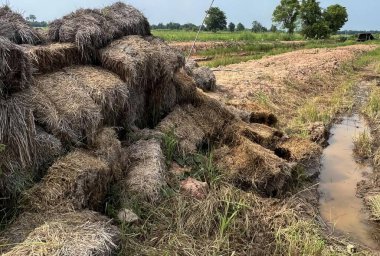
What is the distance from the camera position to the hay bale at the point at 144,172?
4.87m

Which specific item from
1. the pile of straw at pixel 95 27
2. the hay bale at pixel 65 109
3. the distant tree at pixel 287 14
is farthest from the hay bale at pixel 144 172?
the distant tree at pixel 287 14

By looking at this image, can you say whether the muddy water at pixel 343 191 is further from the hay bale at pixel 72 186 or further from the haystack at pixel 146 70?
the hay bale at pixel 72 186

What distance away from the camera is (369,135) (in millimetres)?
9805

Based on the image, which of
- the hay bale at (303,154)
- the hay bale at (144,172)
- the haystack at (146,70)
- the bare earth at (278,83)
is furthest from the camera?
the bare earth at (278,83)

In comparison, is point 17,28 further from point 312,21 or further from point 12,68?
point 312,21

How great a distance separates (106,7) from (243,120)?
3.00 meters

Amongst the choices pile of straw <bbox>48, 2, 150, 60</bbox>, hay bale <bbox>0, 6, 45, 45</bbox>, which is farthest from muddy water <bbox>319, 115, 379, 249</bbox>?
hay bale <bbox>0, 6, 45, 45</bbox>

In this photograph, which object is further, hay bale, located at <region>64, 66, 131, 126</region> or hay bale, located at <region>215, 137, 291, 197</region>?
hay bale, located at <region>215, 137, 291, 197</region>

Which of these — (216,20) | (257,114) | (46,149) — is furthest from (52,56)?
(216,20)

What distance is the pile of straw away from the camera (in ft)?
20.4

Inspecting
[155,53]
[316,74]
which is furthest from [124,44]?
[316,74]

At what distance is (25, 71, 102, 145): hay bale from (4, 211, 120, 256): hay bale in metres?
1.11

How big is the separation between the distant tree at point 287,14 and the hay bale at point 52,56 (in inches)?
2377

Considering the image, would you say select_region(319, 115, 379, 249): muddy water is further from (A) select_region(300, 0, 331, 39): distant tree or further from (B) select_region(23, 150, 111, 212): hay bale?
(A) select_region(300, 0, 331, 39): distant tree
